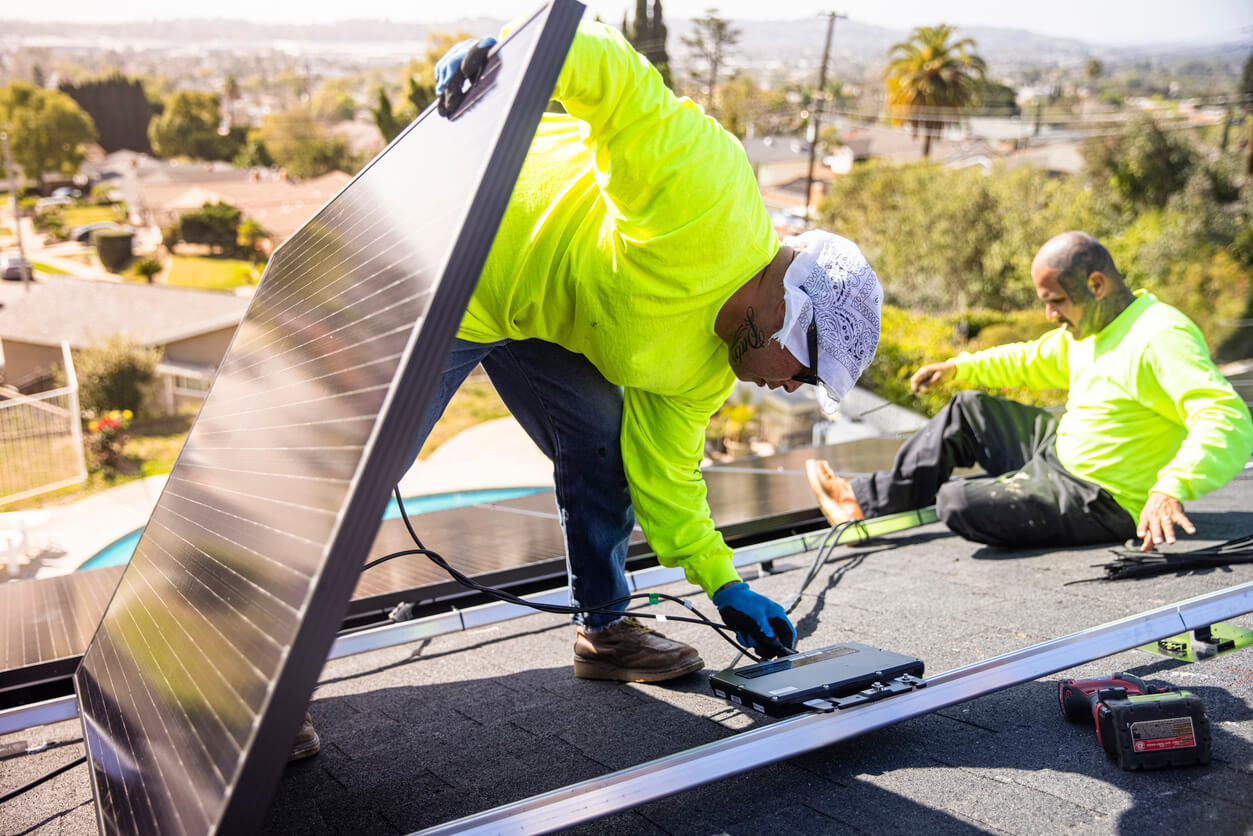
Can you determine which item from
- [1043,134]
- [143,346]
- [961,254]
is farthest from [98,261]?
[1043,134]

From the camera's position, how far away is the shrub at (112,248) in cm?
4769

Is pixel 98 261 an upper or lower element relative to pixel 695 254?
upper

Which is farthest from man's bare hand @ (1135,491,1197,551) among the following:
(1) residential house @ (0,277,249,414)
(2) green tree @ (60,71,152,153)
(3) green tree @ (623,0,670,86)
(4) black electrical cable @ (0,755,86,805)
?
(2) green tree @ (60,71,152,153)

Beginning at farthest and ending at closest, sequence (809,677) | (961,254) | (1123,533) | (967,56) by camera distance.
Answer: (967,56) < (961,254) < (1123,533) < (809,677)

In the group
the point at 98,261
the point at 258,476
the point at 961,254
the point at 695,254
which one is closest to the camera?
the point at 258,476

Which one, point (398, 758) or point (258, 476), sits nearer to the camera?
point (258, 476)

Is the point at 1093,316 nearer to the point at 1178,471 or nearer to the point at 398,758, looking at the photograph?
the point at 1178,471

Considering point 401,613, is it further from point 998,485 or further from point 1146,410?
point 1146,410

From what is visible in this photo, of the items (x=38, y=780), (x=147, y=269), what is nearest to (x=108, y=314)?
(x=147, y=269)

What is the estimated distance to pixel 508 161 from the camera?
1018 mm

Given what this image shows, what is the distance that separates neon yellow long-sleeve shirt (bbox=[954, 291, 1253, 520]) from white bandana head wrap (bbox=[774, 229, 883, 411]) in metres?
1.53

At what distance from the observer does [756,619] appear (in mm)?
1975

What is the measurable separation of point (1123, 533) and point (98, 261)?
55.0 m

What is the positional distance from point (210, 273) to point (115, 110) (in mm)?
33701
